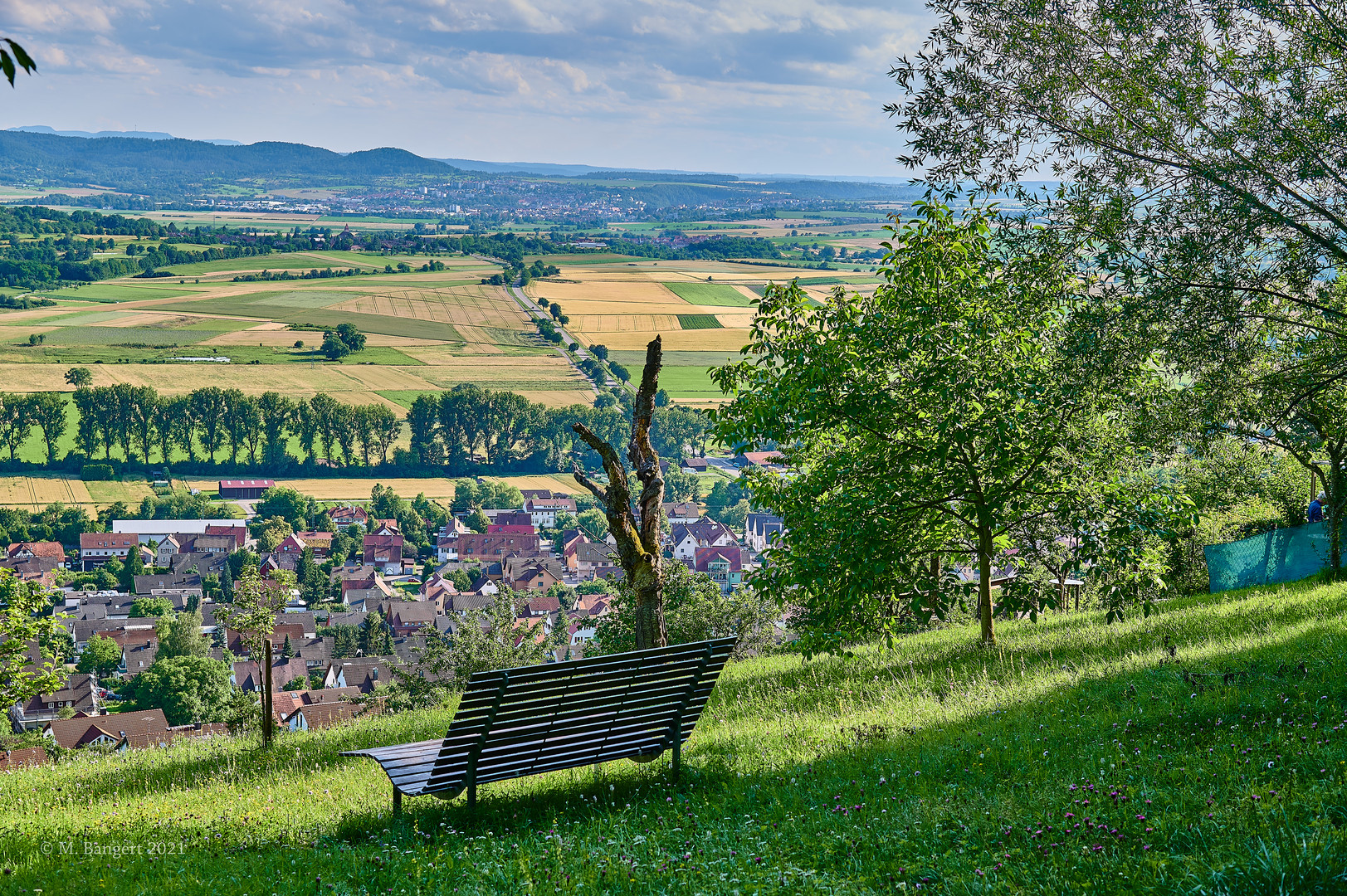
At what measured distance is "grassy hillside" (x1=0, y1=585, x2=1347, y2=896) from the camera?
4.61 meters

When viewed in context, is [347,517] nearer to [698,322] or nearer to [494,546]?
[494,546]

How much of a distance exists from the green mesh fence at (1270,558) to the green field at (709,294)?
122m

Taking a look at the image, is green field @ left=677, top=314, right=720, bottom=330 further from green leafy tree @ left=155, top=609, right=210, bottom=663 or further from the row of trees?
green leafy tree @ left=155, top=609, right=210, bottom=663

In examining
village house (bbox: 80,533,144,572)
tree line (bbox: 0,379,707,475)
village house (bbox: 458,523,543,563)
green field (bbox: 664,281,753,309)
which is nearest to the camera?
village house (bbox: 80,533,144,572)

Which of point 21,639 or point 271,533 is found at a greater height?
point 21,639

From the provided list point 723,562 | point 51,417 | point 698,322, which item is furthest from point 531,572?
point 51,417

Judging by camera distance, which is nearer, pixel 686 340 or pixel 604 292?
pixel 686 340

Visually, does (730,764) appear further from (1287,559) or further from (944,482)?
(1287,559)

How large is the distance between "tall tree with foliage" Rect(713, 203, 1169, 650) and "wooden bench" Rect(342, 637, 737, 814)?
3.63 meters

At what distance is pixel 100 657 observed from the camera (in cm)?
6525

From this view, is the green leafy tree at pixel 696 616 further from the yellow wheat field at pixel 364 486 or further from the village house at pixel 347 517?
the yellow wheat field at pixel 364 486

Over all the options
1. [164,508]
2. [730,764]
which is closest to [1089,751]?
[730,764]

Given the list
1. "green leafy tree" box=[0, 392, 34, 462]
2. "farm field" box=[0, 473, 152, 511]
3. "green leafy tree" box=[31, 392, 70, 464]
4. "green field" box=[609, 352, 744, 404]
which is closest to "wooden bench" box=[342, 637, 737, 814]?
"green field" box=[609, 352, 744, 404]

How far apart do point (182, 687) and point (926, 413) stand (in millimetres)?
56353
